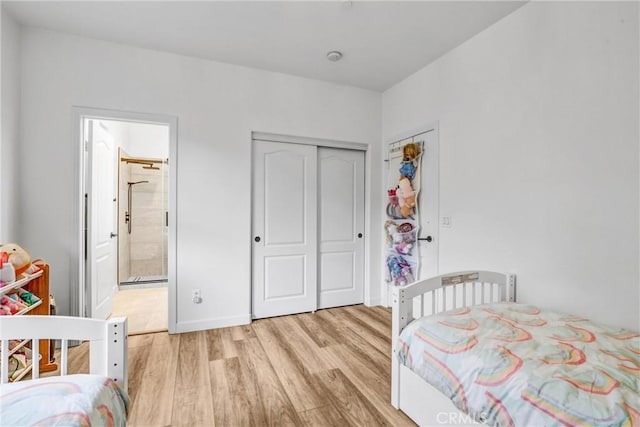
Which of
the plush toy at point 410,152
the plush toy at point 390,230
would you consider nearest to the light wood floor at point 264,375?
the plush toy at point 390,230

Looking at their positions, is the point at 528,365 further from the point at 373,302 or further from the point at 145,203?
the point at 145,203

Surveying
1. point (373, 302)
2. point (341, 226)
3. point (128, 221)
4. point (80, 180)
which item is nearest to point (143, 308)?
point (80, 180)

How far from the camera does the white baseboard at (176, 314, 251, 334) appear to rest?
274 centimetres

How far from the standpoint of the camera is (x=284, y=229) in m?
3.19

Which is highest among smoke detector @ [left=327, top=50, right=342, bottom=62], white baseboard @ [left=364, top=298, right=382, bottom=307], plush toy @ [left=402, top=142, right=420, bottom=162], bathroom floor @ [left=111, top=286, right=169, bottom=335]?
smoke detector @ [left=327, top=50, right=342, bottom=62]

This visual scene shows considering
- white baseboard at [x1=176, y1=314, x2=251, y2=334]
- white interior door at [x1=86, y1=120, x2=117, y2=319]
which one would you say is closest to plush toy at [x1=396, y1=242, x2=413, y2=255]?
white baseboard at [x1=176, y1=314, x2=251, y2=334]

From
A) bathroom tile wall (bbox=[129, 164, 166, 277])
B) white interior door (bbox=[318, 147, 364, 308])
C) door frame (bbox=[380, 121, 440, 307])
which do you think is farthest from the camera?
bathroom tile wall (bbox=[129, 164, 166, 277])

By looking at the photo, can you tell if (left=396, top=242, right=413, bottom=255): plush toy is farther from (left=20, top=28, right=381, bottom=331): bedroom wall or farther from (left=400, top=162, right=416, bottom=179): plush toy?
(left=20, top=28, right=381, bottom=331): bedroom wall

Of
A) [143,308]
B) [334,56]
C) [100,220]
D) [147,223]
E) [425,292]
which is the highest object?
[334,56]

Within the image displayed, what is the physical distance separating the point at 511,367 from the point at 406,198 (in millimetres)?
2071

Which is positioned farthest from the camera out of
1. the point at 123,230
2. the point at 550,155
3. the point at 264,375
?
the point at 123,230

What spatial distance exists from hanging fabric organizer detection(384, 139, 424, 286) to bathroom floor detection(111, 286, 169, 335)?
7.92 feet

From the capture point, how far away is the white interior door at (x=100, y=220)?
8.50ft

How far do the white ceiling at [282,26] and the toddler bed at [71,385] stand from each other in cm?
212
